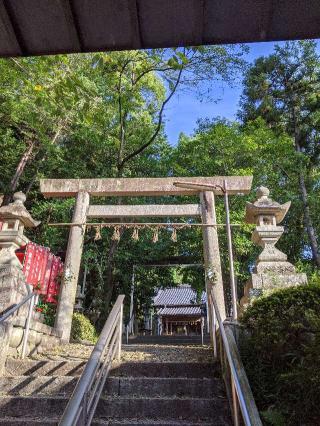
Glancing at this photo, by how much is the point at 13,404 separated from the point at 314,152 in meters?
19.4

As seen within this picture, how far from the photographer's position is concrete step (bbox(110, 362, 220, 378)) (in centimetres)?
525

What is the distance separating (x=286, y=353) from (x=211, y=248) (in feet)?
14.6

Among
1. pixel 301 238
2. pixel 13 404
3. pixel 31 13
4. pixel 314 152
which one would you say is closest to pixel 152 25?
pixel 31 13

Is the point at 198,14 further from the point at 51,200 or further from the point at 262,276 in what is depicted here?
the point at 51,200

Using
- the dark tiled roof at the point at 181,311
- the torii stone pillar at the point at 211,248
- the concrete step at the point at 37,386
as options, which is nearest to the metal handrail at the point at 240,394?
the concrete step at the point at 37,386

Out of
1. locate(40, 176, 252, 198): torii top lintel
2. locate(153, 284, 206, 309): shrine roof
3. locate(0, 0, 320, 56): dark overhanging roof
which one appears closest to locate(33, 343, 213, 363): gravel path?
locate(40, 176, 252, 198): torii top lintel

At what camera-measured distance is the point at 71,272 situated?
336 inches

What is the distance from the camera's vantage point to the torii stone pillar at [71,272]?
26.6ft

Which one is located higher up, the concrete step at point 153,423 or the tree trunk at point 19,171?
the tree trunk at point 19,171

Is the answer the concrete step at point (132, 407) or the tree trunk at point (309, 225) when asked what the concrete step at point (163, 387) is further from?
the tree trunk at point (309, 225)

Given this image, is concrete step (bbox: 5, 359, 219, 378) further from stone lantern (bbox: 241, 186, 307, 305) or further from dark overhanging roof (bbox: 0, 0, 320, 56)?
dark overhanging roof (bbox: 0, 0, 320, 56)

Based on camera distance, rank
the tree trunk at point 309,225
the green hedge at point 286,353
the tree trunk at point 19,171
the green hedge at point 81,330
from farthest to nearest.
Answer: the tree trunk at point 309,225, the tree trunk at point 19,171, the green hedge at point 81,330, the green hedge at point 286,353

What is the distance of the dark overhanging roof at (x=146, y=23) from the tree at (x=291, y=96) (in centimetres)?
1829

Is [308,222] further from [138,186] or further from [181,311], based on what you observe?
[181,311]
